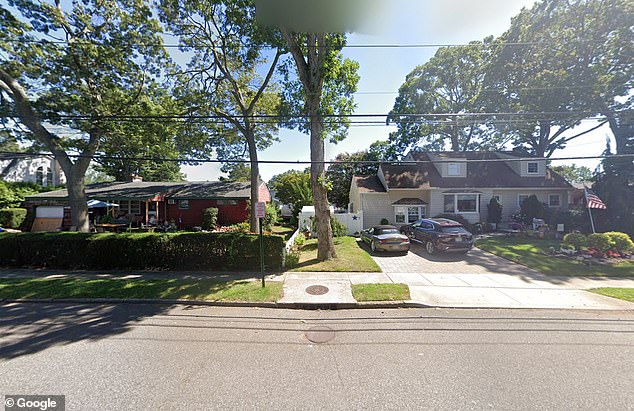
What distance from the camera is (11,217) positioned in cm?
1780

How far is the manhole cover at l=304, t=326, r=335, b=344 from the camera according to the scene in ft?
13.8

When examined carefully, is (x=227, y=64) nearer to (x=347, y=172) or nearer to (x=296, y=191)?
(x=296, y=191)

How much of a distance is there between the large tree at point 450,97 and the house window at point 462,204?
8817 millimetres

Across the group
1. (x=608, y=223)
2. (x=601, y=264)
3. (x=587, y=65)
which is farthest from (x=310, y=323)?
(x=587, y=65)

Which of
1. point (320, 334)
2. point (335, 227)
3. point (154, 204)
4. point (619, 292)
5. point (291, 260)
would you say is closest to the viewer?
point (320, 334)

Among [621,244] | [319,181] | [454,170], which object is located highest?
[454,170]

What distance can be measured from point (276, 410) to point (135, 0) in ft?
56.1

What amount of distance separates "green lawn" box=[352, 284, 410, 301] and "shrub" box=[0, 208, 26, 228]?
2697cm

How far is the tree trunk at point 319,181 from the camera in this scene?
30.9 ft

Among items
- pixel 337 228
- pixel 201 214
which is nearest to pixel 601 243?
pixel 337 228

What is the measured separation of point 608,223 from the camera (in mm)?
15391

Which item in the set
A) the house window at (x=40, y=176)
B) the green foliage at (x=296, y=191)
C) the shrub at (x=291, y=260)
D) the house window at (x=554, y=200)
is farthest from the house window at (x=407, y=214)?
the house window at (x=40, y=176)

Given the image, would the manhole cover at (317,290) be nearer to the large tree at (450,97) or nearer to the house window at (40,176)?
the large tree at (450,97)

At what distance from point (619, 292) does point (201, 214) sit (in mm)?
23159
